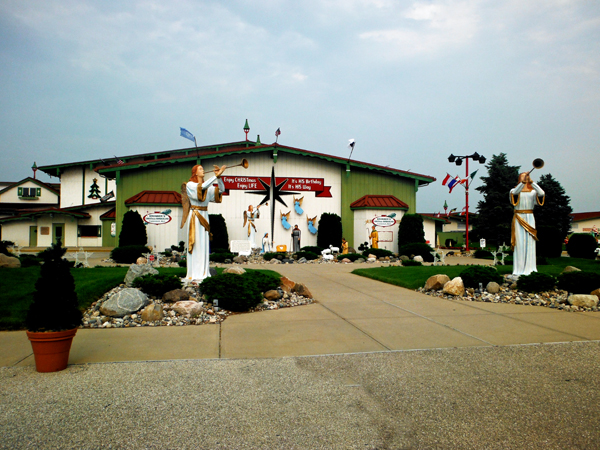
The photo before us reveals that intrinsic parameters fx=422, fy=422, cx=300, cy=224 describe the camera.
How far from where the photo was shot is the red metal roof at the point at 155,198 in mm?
23625

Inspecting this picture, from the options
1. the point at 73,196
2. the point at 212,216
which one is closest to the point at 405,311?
the point at 212,216

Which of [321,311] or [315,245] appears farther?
[315,245]

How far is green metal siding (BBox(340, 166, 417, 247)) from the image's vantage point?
26.8 m

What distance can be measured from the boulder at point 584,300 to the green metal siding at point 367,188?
1763cm

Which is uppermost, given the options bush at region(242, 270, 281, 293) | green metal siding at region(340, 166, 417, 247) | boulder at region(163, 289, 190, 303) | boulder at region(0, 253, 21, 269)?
green metal siding at region(340, 166, 417, 247)

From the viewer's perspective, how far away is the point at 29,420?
3.67m

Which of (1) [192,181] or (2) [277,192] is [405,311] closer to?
(1) [192,181]

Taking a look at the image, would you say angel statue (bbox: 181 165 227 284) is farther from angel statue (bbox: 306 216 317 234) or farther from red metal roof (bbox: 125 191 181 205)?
angel statue (bbox: 306 216 317 234)

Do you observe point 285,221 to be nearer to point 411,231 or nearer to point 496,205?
point 411,231

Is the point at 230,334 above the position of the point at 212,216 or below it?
below

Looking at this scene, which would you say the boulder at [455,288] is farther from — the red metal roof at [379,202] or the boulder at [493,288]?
the red metal roof at [379,202]

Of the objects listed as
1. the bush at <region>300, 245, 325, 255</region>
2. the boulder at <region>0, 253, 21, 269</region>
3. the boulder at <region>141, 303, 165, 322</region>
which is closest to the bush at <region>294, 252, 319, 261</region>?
the bush at <region>300, 245, 325, 255</region>

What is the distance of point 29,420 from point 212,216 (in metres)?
20.7

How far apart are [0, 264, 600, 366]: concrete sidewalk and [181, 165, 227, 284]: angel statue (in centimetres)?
271
